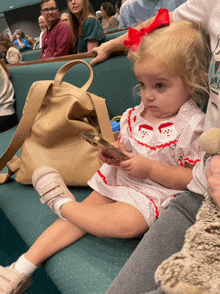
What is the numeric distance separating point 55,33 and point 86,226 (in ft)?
8.55

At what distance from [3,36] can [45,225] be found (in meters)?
5.03

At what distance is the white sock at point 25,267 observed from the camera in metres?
0.73

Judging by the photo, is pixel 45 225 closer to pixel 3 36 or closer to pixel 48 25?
pixel 48 25

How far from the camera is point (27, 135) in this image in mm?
1070

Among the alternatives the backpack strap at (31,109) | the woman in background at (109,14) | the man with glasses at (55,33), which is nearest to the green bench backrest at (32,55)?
the woman in background at (109,14)

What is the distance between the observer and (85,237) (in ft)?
2.54

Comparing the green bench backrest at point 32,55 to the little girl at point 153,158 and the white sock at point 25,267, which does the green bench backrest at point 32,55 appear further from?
the white sock at point 25,267

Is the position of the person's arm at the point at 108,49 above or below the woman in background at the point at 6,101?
above

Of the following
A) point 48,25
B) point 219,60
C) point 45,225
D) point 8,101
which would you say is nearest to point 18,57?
point 48,25

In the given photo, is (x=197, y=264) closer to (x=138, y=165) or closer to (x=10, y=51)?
(x=138, y=165)

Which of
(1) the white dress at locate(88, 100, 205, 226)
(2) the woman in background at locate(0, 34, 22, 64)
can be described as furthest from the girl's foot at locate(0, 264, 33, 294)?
(2) the woman in background at locate(0, 34, 22, 64)

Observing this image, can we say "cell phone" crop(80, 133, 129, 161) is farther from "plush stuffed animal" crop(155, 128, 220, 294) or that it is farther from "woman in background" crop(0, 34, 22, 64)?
"woman in background" crop(0, 34, 22, 64)

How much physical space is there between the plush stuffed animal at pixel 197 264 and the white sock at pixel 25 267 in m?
0.51

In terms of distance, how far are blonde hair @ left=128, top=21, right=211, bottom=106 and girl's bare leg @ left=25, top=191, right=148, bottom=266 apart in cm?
39
